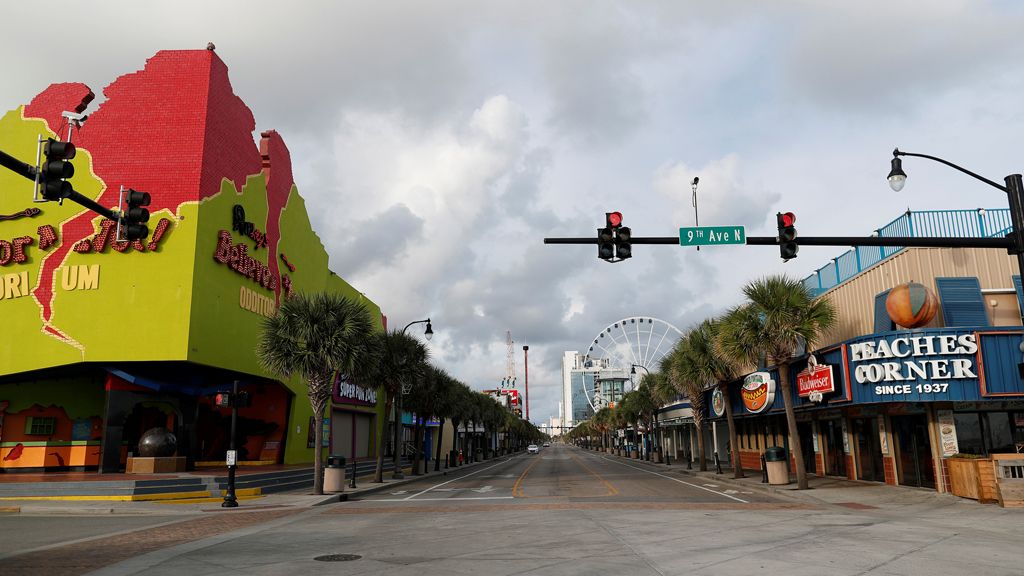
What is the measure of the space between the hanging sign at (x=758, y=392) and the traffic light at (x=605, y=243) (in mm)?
21245

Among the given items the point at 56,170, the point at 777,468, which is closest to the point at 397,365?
the point at 777,468

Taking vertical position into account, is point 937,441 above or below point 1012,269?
below

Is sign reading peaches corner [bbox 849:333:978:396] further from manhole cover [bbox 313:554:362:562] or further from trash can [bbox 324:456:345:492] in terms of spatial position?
trash can [bbox 324:456:345:492]

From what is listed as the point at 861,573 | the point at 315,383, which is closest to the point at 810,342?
the point at 861,573

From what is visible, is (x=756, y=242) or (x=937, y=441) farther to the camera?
(x=937, y=441)

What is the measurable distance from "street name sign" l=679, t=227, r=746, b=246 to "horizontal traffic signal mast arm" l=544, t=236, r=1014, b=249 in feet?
0.67

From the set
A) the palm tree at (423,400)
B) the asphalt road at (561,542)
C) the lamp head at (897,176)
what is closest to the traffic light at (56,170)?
the asphalt road at (561,542)

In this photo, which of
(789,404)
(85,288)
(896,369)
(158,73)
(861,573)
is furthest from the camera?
(158,73)

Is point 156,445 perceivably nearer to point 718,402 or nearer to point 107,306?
point 107,306

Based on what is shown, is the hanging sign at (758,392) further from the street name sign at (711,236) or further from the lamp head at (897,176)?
the street name sign at (711,236)

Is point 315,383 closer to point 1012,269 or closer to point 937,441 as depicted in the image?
point 937,441

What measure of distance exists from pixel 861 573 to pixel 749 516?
8933 millimetres

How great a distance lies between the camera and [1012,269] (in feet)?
85.0

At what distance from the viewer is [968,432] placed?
24.5 m
